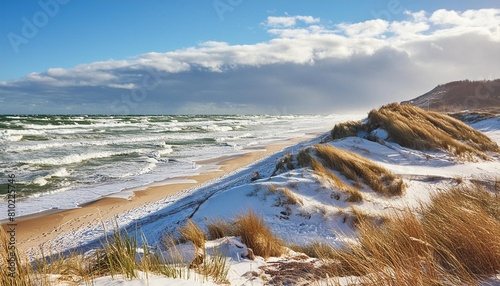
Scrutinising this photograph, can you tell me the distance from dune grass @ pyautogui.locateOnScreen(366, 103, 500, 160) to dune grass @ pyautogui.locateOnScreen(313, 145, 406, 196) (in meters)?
→ 3.45

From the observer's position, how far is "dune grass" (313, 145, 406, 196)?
7.28 metres

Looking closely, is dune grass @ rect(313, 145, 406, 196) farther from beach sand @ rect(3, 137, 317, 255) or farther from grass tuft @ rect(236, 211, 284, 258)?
beach sand @ rect(3, 137, 317, 255)

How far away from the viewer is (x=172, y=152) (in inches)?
910

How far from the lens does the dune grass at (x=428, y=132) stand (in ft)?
35.2

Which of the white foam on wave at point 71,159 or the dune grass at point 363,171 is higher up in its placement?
the dune grass at point 363,171

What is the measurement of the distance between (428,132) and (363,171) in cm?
479

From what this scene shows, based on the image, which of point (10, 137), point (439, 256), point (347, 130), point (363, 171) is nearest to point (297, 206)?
point (363, 171)

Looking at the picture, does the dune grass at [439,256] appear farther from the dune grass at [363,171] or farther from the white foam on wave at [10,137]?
the white foam on wave at [10,137]

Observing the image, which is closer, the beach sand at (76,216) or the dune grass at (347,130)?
the beach sand at (76,216)

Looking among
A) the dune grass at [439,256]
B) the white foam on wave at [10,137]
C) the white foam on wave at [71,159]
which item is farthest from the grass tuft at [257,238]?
the white foam on wave at [10,137]

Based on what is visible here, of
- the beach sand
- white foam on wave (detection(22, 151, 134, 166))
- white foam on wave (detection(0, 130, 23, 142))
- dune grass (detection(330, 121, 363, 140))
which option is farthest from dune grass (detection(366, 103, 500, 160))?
white foam on wave (detection(0, 130, 23, 142))

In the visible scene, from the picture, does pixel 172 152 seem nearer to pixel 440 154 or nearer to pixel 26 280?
pixel 440 154

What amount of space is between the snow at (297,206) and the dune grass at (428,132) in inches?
19.1

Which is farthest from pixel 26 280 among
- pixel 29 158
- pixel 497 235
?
pixel 29 158
